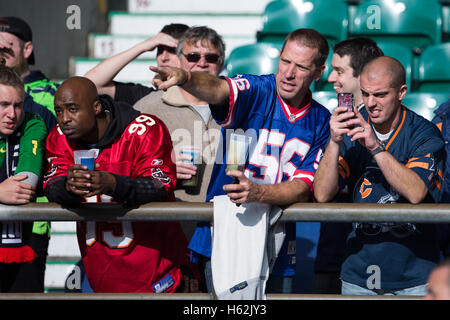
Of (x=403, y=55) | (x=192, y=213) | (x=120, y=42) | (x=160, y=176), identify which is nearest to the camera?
(x=192, y=213)

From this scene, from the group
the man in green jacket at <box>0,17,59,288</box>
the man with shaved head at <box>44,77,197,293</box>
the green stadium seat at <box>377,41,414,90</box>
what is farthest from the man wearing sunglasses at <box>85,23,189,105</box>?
the green stadium seat at <box>377,41,414,90</box>

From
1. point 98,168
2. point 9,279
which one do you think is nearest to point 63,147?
point 98,168

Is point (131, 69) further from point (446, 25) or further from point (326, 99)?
point (446, 25)

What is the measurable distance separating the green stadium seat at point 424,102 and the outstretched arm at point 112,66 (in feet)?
5.78

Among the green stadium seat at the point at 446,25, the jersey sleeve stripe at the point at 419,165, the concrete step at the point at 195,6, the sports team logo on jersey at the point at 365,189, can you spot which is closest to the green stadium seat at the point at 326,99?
the sports team logo on jersey at the point at 365,189

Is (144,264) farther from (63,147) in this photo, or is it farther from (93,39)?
(93,39)

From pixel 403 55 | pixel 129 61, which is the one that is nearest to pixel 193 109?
pixel 129 61

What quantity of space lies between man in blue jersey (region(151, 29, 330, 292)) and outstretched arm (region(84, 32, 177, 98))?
1.00 meters

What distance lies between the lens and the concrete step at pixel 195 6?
267 inches

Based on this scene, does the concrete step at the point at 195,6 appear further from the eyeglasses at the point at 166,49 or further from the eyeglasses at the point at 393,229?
the eyeglasses at the point at 393,229

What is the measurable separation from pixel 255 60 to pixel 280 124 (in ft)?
7.51

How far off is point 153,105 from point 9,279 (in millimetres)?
1131

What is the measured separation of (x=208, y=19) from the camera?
637 cm

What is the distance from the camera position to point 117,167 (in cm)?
268
